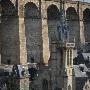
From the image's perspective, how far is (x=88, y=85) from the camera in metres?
67.4

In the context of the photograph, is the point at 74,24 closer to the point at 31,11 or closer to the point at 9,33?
the point at 31,11

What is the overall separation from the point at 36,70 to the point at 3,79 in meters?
9.11

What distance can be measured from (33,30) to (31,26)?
0.68 meters

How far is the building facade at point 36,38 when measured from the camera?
64.7 metres

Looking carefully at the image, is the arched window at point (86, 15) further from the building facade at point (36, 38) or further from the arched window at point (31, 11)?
Result: the arched window at point (31, 11)

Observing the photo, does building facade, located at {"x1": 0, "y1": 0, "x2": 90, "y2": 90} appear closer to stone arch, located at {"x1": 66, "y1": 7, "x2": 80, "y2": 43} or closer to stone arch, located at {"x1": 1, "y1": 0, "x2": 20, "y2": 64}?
stone arch, located at {"x1": 1, "y1": 0, "x2": 20, "y2": 64}

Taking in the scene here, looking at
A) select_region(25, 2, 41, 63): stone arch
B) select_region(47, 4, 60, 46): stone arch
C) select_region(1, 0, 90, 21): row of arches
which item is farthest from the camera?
select_region(47, 4, 60, 46): stone arch

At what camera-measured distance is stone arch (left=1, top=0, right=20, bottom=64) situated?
71.9 m

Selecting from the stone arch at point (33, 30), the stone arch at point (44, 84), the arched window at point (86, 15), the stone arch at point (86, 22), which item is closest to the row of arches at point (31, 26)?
the stone arch at point (33, 30)

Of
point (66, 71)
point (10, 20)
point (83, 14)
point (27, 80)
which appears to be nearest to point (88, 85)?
point (66, 71)

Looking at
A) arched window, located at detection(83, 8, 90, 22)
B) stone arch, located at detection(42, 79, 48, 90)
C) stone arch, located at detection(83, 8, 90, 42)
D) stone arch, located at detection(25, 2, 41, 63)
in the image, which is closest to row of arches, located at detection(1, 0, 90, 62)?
stone arch, located at detection(25, 2, 41, 63)

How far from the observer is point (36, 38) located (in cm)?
7662

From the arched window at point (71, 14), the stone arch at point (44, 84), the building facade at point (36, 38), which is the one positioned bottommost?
the stone arch at point (44, 84)

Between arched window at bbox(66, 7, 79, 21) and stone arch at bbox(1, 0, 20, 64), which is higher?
arched window at bbox(66, 7, 79, 21)
